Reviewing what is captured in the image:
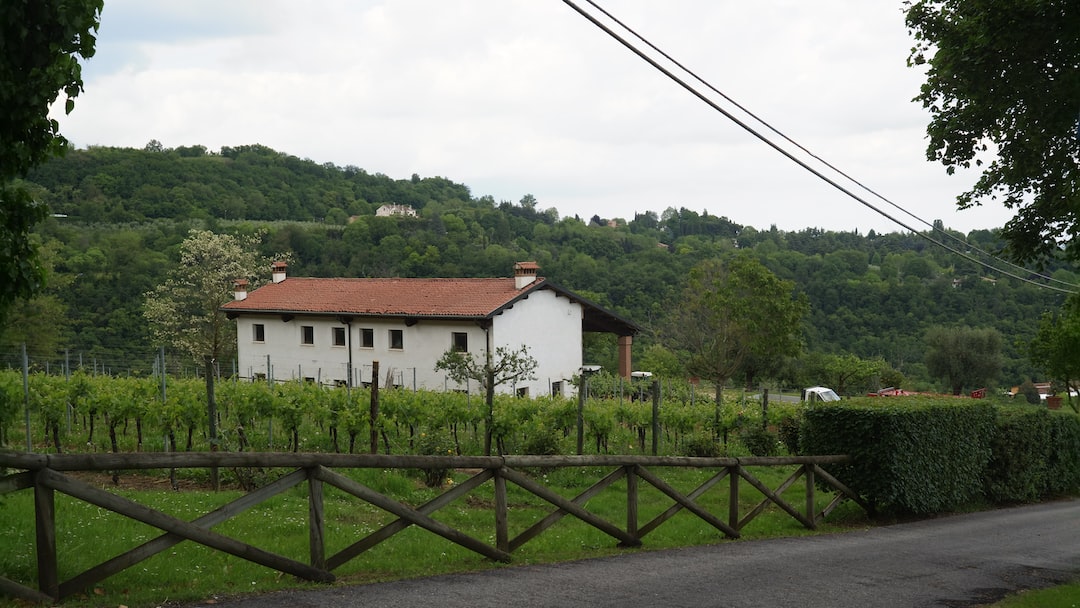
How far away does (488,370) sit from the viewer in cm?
1956

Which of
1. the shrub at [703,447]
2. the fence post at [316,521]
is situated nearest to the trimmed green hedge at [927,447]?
the shrub at [703,447]

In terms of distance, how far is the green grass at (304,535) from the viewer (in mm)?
6375

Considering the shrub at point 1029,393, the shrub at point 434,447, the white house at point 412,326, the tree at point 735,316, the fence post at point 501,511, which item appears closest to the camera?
the fence post at point 501,511

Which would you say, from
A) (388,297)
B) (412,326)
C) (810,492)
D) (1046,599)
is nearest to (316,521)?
(1046,599)

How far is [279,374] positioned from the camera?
129 ft

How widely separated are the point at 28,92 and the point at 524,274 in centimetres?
3114

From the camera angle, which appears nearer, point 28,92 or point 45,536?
point 28,92

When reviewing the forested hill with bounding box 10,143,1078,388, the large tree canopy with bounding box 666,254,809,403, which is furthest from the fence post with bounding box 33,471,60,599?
the forested hill with bounding box 10,143,1078,388

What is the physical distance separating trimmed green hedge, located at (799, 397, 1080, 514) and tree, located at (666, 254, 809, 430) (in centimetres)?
2517

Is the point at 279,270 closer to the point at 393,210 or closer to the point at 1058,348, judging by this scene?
the point at 1058,348

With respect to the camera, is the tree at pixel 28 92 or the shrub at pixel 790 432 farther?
the shrub at pixel 790 432

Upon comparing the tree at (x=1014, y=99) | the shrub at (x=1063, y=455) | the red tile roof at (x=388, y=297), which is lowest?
the shrub at (x=1063, y=455)

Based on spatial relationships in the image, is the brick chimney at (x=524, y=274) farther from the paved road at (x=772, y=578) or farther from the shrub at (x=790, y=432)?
the paved road at (x=772, y=578)

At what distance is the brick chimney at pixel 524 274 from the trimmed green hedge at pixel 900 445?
21.8m
